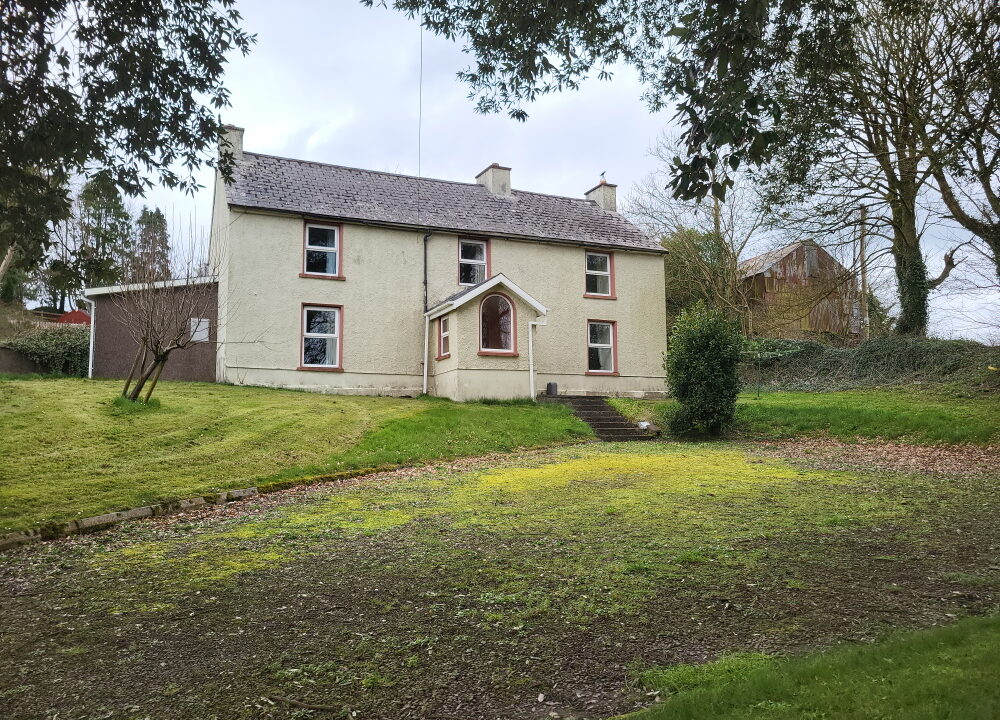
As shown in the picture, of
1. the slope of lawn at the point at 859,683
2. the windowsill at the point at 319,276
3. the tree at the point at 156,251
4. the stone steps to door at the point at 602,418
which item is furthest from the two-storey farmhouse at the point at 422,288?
the slope of lawn at the point at 859,683

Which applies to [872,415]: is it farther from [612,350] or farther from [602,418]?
[612,350]

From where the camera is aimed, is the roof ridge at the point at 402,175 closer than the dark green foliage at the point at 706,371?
No

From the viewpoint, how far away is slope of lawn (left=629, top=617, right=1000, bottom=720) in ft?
9.96

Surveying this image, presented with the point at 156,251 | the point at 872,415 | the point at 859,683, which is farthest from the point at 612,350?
the point at 859,683

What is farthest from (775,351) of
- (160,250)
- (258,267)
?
(160,250)

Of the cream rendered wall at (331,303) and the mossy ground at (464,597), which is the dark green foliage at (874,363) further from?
the cream rendered wall at (331,303)

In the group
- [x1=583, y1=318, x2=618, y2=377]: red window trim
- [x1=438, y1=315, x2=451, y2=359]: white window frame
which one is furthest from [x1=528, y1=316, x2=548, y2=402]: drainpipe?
[x1=583, y1=318, x2=618, y2=377]: red window trim

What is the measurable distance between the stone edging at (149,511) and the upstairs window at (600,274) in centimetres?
1456

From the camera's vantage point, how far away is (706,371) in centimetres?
1722

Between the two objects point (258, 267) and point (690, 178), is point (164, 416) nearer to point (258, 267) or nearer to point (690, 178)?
point (258, 267)

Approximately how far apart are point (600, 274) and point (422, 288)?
6651 millimetres

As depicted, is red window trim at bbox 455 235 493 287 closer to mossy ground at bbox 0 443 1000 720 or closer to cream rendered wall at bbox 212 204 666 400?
A: cream rendered wall at bbox 212 204 666 400

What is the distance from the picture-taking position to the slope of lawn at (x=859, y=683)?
304cm

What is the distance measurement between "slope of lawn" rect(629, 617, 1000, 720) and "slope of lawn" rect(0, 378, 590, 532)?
8.24 m
